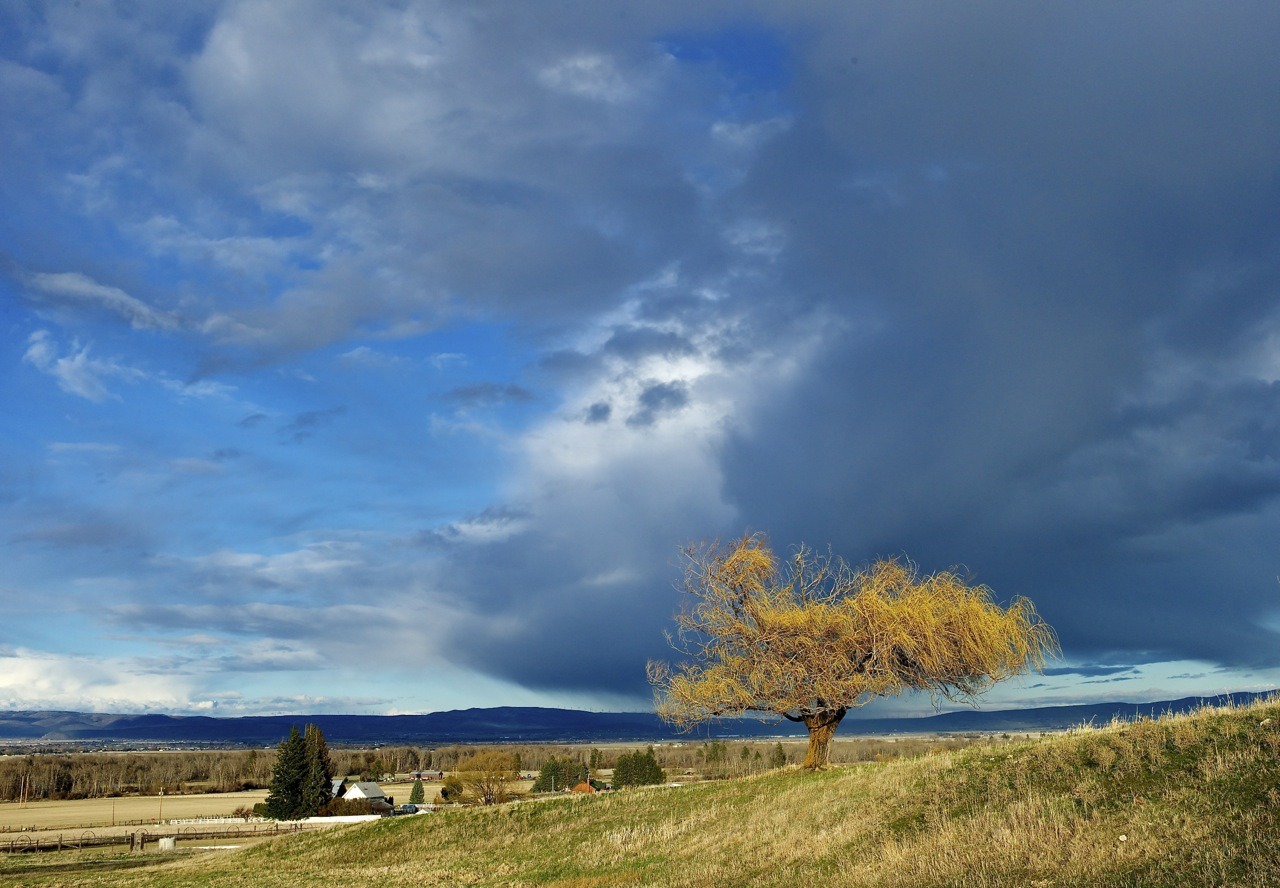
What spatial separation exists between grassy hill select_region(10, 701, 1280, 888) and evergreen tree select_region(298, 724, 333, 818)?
298ft

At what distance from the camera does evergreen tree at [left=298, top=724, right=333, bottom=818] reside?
116 m

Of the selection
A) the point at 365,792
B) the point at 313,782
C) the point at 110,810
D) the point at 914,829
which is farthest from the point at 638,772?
the point at 914,829

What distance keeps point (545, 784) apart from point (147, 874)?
440ft

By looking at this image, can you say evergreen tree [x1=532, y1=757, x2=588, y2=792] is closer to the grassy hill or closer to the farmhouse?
the farmhouse

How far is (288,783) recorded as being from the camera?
116688 mm

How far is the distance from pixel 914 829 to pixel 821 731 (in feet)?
62.0

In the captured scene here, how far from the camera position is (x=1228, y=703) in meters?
21.8

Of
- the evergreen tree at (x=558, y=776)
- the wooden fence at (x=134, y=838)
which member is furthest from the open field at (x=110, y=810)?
the evergreen tree at (x=558, y=776)

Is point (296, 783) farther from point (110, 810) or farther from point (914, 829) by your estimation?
point (914, 829)

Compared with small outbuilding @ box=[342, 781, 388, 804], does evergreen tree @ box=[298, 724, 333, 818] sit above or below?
above

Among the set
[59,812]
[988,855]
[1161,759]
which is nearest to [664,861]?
[988,855]

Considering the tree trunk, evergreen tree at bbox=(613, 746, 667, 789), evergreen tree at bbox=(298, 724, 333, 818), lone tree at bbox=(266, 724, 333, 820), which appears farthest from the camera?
evergreen tree at bbox=(613, 746, 667, 789)

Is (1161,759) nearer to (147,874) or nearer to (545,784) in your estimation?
(147,874)

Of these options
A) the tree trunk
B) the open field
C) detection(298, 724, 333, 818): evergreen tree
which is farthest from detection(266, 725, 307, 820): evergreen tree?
the tree trunk
